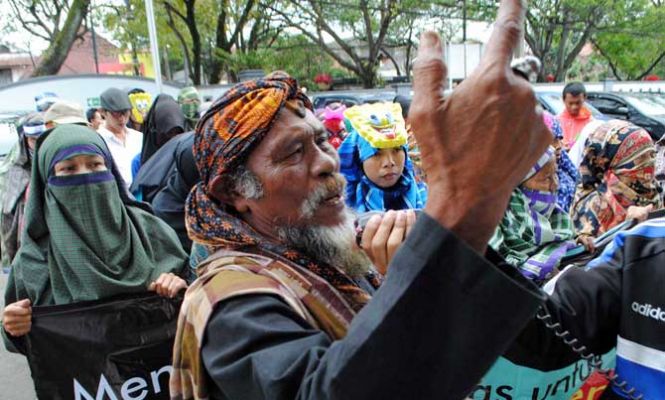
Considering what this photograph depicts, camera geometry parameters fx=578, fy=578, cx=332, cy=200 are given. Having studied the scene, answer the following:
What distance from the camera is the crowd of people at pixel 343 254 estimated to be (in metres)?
0.72

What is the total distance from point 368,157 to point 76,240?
172 cm

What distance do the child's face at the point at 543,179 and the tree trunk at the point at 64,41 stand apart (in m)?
18.7

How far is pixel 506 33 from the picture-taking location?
2.31 ft

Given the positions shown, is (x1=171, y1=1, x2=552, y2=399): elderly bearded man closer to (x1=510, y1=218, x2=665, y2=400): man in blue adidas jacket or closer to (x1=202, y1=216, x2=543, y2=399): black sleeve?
(x1=202, y1=216, x2=543, y2=399): black sleeve

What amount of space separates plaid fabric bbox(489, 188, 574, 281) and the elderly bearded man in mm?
1607

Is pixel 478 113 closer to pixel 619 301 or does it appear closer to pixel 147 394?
Answer: pixel 619 301

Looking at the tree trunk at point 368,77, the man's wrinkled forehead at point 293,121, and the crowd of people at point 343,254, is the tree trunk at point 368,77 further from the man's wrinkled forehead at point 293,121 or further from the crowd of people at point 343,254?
the man's wrinkled forehead at point 293,121

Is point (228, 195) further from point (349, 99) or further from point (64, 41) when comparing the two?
point (64, 41)

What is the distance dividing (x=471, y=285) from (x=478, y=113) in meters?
0.21

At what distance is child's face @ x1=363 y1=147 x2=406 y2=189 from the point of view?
3496 mm

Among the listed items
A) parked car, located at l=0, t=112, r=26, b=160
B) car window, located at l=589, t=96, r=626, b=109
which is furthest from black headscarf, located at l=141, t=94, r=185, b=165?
car window, located at l=589, t=96, r=626, b=109

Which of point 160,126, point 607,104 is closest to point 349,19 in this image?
point 607,104

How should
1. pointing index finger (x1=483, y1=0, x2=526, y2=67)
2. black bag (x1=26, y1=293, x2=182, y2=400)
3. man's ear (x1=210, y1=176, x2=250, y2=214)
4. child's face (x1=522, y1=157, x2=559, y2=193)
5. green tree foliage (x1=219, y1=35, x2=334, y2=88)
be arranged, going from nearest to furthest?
pointing index finger (x1=483, y1=0, x2=526, y2=67) < man's ear (x1=210, y1=176, x2=250, y2=214) < black bag (x1=26, y1=293, x2=182, y2=400) < child's face (x1=522, y1=157, x2=559, y2=193) < green tree foliage (x1=219, y1=35, x2=334, y2=88)

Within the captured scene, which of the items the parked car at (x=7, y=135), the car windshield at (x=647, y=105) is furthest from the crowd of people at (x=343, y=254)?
the car windshield at (x=647, y=105)
